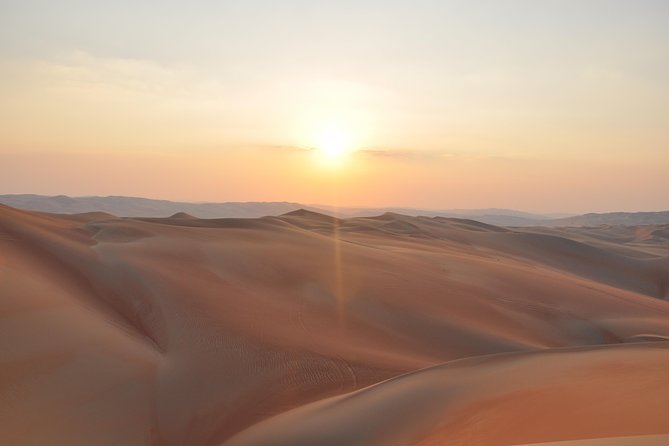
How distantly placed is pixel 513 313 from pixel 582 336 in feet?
4.39

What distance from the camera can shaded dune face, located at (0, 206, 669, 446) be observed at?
4176 millimetres

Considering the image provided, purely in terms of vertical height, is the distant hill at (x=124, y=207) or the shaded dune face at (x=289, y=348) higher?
the distant hill at (x=124, y=207)

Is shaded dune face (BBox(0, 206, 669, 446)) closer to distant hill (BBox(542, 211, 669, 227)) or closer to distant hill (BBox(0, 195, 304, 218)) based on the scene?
distant hill (BBox(0, 195, 304, 218))

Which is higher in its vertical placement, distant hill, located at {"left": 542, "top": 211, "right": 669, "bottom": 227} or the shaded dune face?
distant hill, located at {"left": 542, "top": 211, "right": 669, "bottom": 227}

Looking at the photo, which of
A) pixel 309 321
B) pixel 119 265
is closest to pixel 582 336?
pixel 309 321

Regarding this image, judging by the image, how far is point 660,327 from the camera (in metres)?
10.9

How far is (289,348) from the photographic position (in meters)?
7.05

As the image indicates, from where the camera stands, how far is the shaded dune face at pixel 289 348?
13.7 feet

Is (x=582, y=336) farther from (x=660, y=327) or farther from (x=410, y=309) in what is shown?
(x=410, y=309)

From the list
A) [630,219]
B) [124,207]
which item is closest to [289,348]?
[124,207]

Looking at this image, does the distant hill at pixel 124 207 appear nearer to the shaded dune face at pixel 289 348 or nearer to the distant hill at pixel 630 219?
the distant hill at pixel 630 219

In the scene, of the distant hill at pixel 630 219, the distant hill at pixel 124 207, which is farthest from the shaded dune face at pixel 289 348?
the distant hill at pixel 630 219

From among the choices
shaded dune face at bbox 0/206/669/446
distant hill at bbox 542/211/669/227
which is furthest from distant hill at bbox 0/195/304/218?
shaded dune face at bbox 0/206/669/446

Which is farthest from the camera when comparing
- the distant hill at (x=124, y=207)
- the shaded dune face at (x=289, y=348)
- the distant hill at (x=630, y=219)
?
the distant hill at (x=630, y=219)
